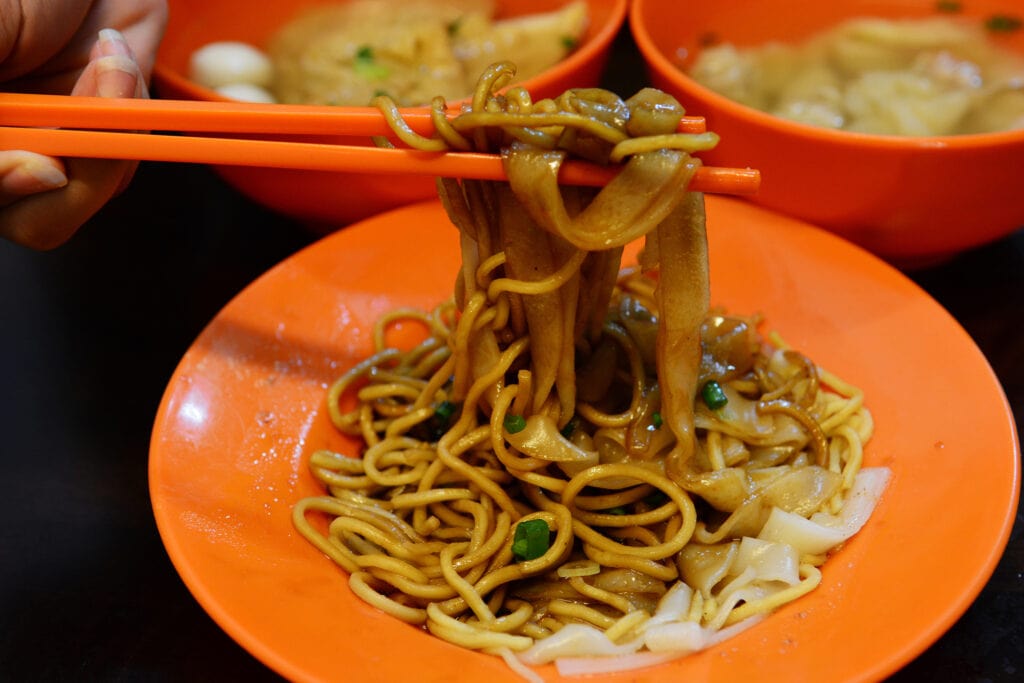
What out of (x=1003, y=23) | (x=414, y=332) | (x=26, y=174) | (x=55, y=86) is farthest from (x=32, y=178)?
(x=1003, y=23)

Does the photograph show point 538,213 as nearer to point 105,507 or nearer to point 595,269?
point 595,269

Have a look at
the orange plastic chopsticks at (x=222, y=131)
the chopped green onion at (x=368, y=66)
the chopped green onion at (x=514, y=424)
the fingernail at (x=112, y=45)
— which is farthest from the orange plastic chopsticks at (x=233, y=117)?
the chopped green onion at (x=368, y=66)

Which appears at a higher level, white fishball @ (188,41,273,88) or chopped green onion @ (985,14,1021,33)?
white fishball @ (188,41,273,88)

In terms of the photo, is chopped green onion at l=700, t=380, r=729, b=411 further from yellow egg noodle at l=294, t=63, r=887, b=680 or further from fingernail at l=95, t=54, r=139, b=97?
fingernail at l=95, t=54, r=139, b=97

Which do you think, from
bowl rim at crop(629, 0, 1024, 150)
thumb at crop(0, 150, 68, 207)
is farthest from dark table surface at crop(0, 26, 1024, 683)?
thumb at crop(0, 150, 68, 207)

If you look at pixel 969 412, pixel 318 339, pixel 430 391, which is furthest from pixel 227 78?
pixel 969 412

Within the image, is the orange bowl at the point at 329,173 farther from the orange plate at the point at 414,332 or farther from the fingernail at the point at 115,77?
the fingernail at the point at 115,77
